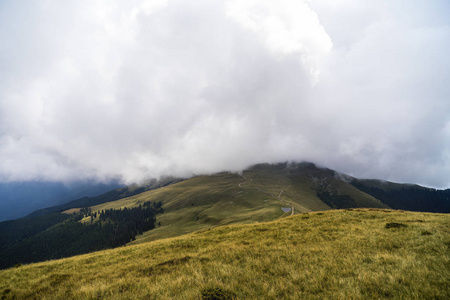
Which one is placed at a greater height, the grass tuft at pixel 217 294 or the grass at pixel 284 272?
the grass tuft at pixel 217 294

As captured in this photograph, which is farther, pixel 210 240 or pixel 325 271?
pixel 210 240

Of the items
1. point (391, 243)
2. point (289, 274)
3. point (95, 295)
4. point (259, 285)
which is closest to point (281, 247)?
point (289, 274)

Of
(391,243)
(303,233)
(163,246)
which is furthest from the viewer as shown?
(163,246)

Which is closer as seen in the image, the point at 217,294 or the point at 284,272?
the point at 217,294

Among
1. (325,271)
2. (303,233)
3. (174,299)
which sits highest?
(174,299)

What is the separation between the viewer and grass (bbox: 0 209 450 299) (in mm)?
7211

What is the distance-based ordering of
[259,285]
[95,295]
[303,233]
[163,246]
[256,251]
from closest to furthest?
[259,285] → [95,295] → [256,251] → [303,233] → [163,246]

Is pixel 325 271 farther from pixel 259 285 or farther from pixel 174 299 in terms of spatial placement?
pixel 174 299

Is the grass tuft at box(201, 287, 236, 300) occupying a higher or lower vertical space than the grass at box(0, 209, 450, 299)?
higher

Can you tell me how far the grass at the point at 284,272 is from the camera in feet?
23.7

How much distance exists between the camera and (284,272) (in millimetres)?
9172

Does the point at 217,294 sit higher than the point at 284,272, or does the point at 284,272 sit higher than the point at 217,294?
the point at 217,294

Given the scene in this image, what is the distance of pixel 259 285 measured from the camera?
26.5 feet

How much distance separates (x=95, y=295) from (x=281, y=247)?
36.7 ft
